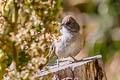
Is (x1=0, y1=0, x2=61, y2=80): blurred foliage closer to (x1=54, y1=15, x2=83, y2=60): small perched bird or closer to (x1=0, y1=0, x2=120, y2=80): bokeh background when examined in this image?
(x1=0, y1=0, x2=120, y2=80): bokeh background

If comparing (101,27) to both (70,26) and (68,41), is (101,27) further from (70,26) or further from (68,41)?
(68,41)

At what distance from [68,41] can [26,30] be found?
1461 millimetres

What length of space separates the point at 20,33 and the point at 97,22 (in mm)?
3877

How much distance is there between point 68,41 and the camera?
307 centimetres

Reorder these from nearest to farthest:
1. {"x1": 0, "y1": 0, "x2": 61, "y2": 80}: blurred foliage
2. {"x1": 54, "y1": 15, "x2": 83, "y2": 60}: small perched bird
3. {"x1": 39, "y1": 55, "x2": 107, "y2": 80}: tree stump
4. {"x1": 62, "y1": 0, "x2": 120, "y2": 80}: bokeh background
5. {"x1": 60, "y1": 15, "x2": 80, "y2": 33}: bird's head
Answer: {"x1": 0, "y1": 0, "x2": 61, "y2": 80}: blurred foliage, {"x1": 39, "y1": 55, "x2": 107, "y2": 80}: tree stump, {"x1": 54, "y1": 15, "x2": 83, "y2": 60}: small perched bird, {"x1": 60, "y1": 15, "x2": 80, "y2": 33}: bird's head, {"x1": 62, "y1": 0, "x2": 120, "y2": 80}: bokeh background

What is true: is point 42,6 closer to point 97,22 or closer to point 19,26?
point 19,26

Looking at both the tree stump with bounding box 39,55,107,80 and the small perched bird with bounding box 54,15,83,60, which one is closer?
the tree stump with bounding box 39,55,107,80

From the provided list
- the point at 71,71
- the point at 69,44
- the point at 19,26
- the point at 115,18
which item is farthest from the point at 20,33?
the point at 115,18

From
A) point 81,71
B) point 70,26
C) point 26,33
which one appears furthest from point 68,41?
point 26,33

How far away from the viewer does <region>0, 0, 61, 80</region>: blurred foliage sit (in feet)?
5.39

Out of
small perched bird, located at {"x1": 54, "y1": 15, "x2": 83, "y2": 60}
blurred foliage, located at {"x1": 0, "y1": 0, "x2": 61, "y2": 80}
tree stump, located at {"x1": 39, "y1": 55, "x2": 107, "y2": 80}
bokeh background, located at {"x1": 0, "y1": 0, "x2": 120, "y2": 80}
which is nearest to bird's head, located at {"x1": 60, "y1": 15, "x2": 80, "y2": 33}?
small perched bird, located at {"x1": 54, "y1": 15, "x2": 83, "y2": 60}

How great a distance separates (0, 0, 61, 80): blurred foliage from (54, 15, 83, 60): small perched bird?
1.30m

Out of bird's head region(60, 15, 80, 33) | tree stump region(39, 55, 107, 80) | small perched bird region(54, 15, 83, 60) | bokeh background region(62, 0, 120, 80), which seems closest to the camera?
tree stump region(39, 55, 107, 80)

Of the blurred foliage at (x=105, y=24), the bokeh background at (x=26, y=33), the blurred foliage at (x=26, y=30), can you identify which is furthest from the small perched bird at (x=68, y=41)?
the blurred foliage at (x=105, y=24)
